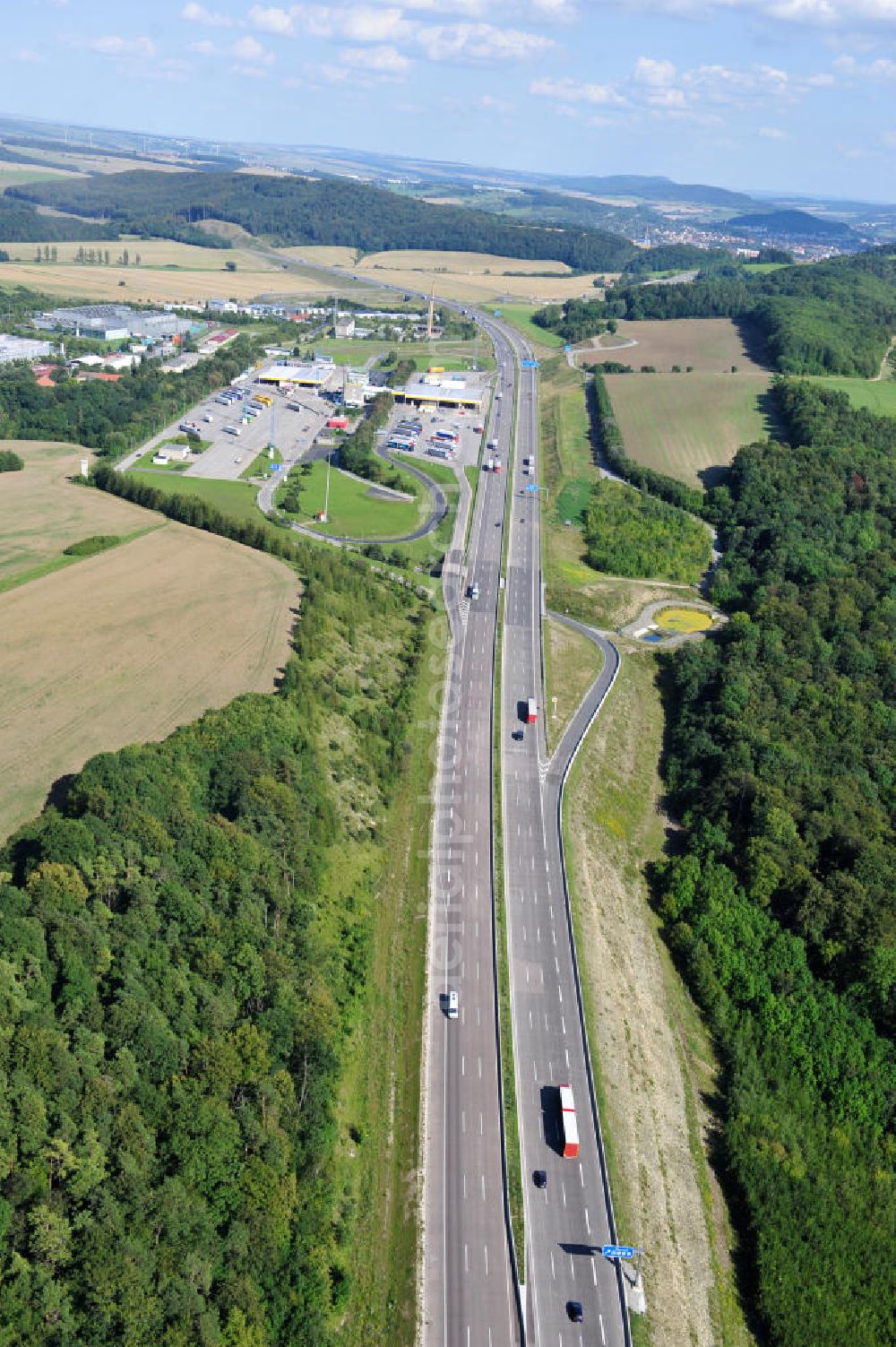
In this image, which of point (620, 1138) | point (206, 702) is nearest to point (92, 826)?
point (206, 702)

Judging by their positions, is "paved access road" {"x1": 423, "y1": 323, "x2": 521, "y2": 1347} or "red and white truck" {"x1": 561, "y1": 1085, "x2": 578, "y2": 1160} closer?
"paved access road" {"x1": 423, "y1": 323, "x2": 521, "y2": 1347}

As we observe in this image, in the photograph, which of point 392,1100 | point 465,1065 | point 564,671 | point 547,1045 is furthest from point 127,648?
point 547,1045

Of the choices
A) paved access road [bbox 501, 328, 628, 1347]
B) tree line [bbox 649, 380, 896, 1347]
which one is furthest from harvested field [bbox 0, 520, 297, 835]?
tree line [bbox 649, 380, 896, 1347]

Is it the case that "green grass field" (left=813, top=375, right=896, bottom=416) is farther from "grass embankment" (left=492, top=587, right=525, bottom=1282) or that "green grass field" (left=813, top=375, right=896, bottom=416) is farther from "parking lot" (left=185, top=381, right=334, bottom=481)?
"grass embankment" (left=492, top=587, right=525, bottom=1282)

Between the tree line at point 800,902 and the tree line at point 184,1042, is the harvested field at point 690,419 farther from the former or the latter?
the tree line at point 184,1042

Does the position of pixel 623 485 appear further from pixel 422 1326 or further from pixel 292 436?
pixel 422 1326

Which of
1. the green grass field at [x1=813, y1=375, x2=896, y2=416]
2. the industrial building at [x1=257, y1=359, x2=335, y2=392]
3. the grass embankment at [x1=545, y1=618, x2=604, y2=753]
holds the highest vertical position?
the green grass field at [x1=813, y1=375, x2=896, y2=416]
